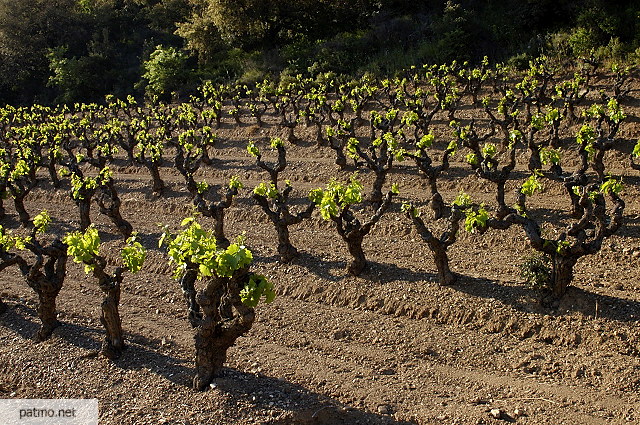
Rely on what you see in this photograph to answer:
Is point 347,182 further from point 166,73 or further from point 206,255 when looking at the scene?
point 166,73

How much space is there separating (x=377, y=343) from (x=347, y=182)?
10.4 metres

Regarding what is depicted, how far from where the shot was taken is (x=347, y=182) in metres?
22.0

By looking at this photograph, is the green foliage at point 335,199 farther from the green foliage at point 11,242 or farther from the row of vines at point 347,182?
the green foliage at point 11,242

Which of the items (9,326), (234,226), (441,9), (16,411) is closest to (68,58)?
(441,9)

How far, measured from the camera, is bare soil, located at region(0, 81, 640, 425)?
10.3 meters

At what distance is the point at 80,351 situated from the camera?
12672mm

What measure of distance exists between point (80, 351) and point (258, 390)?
4.75 m

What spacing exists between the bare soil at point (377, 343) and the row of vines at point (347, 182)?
0.63 metres

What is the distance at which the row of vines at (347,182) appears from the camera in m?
11.2

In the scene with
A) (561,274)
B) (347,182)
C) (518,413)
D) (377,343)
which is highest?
(347,182)

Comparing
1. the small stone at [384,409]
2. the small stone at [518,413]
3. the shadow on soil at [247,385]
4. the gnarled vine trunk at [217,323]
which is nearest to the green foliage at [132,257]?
the gnarled vine trunk at [217,323]

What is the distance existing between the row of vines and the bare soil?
2.05 feet

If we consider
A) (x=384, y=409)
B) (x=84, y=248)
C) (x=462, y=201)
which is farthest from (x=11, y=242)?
(x=462, y=201)

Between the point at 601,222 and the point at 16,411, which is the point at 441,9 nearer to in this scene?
the point at 601,222
